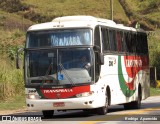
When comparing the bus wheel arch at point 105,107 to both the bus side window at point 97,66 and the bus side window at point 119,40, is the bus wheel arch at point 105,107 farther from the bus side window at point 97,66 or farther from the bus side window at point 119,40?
the bus side window at point 119,40

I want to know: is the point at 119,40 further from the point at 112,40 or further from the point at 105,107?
the point at 105,107

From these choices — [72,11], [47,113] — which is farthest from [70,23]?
[72,11]

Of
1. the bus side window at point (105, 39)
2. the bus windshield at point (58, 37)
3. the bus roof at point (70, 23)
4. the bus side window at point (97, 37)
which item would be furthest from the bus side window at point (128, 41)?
the bus windshield at point (58, 37)

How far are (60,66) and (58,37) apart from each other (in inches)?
49.5

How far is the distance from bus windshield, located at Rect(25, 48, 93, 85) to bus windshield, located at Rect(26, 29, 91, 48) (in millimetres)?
324

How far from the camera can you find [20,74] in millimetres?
34750

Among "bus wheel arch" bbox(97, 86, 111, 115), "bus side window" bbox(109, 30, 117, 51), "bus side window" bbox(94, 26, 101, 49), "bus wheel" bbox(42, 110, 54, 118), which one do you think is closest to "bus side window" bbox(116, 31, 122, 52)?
"bus side window" bbox(109, 30, 117, 51)

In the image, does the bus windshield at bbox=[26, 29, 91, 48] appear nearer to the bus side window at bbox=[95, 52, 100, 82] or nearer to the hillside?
the bus side window at bbox=[95, 52, 100, 82]

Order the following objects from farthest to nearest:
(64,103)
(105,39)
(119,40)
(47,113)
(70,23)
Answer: (119,40), (105,39), (47,113), (70,23), (64,103)

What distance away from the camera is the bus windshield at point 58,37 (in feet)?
70.7

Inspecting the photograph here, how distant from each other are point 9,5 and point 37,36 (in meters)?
93.9

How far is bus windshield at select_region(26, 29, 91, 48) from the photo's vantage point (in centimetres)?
2156

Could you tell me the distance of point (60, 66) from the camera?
69.3 ft

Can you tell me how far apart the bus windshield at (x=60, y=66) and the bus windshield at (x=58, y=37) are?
1.06 feet
